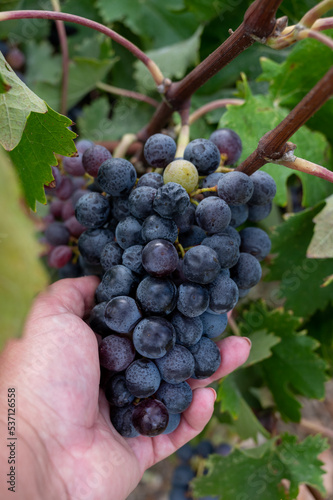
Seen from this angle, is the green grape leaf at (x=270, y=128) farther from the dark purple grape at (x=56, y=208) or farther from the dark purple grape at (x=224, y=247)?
the dark purple grape at (x=56, y=208)

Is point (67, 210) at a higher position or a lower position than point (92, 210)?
lower

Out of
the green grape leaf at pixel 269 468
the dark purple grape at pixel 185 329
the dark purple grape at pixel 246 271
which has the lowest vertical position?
the green grape leaf at pixel 269 468

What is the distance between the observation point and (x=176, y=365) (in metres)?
0.60

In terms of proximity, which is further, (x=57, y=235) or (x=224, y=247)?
(x=57, y=235)

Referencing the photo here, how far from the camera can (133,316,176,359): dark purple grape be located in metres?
0.57

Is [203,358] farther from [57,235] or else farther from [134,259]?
[57,235]

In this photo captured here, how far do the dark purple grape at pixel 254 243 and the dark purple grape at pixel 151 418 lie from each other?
0.31 m

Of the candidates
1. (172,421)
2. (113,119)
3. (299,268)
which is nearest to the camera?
(172,421)

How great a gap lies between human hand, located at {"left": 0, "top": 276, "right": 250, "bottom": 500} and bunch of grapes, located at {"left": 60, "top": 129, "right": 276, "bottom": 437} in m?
0.03

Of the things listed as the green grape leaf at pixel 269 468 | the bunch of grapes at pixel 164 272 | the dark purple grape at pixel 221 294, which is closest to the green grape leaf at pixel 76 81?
the bunch of grapes at pixel 164 272

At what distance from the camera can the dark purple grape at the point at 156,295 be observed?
0.58 m

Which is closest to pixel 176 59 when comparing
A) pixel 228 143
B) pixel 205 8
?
pixel 205 8

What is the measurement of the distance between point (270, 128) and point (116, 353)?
60 centimetres

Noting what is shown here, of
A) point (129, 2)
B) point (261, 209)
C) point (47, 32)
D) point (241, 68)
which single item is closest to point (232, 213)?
point (261, 209)
